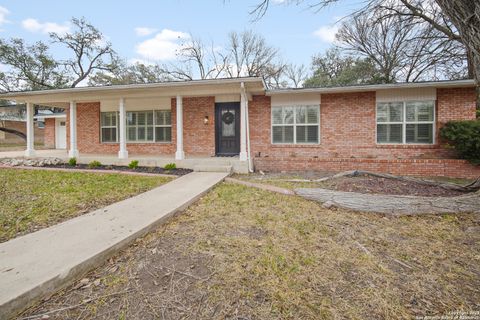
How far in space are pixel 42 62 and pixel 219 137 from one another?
70.6 feet

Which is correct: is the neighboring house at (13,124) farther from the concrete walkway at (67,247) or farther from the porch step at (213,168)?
the concrete walkway at (67,247)

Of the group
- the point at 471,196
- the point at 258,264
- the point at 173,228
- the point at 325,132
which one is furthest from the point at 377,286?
the point at 325,132

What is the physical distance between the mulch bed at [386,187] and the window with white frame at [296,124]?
350 centimetres

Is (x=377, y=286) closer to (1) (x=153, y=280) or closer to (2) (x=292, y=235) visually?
(2) (x=292, y=235)

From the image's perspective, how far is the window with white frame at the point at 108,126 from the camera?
11853 mm

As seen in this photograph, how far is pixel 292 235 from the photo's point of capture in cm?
335

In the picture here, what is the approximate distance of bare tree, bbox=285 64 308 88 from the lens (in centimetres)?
2573

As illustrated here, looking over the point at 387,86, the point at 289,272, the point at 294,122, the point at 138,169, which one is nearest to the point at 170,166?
the point at 138,169

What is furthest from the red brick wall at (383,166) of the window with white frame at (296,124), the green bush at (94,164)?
the green bush at (94,164)

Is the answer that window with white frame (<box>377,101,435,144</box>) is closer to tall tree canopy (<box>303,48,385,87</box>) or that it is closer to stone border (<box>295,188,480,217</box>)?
stone border (<box>295,188,480,217</box>)

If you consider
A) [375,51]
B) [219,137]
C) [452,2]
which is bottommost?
[219,137]

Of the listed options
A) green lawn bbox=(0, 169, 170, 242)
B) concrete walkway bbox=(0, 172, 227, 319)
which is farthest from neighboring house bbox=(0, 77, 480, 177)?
concrete walkway bbox=(0, 172, 227, 319)

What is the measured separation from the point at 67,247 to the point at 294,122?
878 centimetres

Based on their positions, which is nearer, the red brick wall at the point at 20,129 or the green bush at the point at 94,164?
the green bush at the point at 94,164
